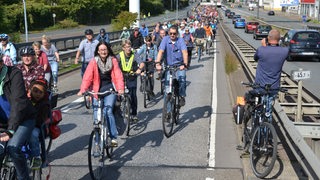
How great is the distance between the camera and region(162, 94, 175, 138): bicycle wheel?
892 centimetres

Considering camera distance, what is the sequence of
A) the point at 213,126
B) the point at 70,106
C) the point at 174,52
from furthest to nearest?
1. the point at 70,106
2. the point at 213,126
3. the point at 174,52

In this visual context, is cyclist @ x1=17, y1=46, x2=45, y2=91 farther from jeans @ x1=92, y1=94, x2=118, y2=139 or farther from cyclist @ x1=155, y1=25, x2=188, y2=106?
cyclist @ x1=155, y1=25, x2=188, y2=106

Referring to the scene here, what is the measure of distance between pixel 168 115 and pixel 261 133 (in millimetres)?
2926

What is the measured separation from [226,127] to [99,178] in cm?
403

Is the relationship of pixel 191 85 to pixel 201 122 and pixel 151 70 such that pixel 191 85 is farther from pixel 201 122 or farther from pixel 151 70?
pixel 201 122

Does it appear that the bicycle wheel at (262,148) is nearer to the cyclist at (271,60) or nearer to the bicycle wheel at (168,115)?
the cyclist at (271,60)

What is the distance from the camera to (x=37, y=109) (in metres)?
5.55

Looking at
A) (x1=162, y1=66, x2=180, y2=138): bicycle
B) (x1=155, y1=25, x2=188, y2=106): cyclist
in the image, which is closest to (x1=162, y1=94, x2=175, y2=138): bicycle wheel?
(x1=162, y1=66, x2=180, y2=138): bicycle

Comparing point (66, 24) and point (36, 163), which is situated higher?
point (66, 24)

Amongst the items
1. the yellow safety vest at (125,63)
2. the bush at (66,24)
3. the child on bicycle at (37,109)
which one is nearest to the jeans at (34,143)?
the child on bicycle at (37,109)

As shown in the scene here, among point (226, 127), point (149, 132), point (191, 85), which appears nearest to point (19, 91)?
point (149, 132)

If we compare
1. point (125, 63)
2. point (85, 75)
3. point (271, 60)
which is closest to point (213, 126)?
point (125, 63)

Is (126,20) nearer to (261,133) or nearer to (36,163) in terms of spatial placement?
(261,133)

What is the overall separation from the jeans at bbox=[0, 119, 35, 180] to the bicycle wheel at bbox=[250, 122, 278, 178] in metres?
2.92
